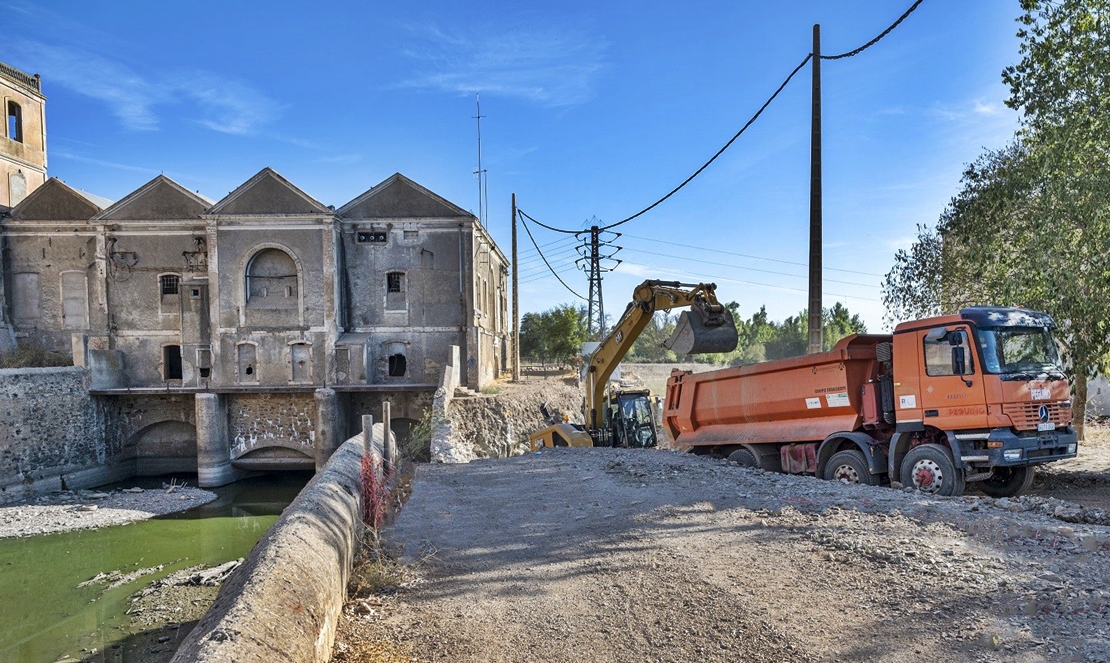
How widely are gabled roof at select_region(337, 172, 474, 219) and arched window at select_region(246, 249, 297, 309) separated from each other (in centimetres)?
323

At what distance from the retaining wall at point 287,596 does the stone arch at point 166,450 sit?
2554cm

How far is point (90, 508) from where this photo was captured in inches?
816

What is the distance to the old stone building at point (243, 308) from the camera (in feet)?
86.9

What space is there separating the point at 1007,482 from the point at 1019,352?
2.06 meters

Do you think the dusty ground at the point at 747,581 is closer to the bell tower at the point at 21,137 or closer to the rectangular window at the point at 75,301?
the rectangular window at the point at 75,301

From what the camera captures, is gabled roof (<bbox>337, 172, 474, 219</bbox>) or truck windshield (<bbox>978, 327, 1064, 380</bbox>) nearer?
truck windshield (<bbox>978, 327, 1064, 380</bbox>)

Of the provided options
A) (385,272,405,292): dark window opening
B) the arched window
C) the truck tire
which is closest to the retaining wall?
the truck tire

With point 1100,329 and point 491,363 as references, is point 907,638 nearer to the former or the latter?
point 1100,329

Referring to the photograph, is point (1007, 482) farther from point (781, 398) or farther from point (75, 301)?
point (75, 301)

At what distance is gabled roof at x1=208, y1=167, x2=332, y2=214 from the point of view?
2672cm

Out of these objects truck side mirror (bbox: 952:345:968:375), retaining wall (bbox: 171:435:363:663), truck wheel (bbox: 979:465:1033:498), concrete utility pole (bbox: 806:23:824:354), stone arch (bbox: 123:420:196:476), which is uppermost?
concrete utility pole (bbox: 806:23:824:354)

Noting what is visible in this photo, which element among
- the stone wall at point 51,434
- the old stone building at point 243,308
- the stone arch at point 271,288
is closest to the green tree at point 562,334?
the old stone building at point 243,308

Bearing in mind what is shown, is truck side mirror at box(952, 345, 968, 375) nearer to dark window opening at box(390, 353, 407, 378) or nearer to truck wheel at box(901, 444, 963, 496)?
truck wheel at box(901, 444, 963, 496)

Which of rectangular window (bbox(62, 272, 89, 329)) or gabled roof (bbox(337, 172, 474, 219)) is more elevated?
gabled roof (bbox(337, 172, 474, 219))
